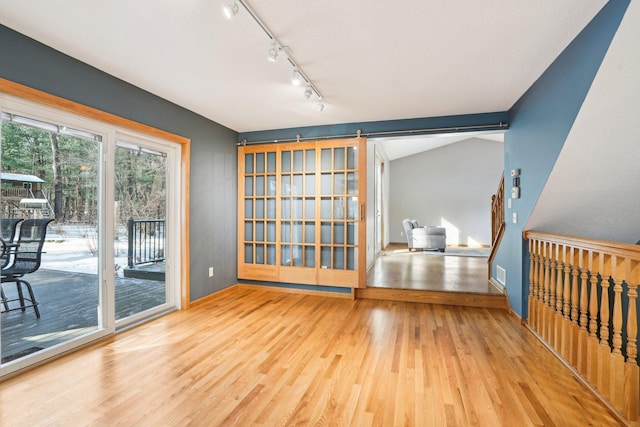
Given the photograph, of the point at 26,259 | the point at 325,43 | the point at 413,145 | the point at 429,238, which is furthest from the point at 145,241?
the point at 413,145

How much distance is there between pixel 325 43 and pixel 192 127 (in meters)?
2.28

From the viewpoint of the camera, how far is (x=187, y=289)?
3.63 metres

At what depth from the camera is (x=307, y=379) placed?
2.11 m

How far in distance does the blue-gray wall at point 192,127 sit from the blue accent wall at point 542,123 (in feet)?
12.3

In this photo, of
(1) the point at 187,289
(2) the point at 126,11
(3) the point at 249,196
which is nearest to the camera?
(2) the point at 126,11

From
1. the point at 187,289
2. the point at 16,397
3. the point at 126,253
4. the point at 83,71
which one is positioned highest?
the point at 83,71

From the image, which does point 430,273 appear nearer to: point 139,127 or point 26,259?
point 139,127

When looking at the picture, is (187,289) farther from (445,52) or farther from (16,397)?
(445,52)

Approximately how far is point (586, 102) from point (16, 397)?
4.20 meters

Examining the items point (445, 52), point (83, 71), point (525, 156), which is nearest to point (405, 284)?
point (525, 156)

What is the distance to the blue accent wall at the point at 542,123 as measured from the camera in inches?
72.2

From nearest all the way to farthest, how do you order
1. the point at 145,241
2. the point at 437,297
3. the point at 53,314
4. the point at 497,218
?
the point at 53,314 < the point at 145,241 < the point at 437,297 < the point at 497,218

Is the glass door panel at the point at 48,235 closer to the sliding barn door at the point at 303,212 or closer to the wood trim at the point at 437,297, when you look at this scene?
the sliding barn door at the point at 303,212

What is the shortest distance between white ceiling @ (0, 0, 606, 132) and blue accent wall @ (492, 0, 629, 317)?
0.11 metres
